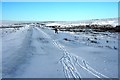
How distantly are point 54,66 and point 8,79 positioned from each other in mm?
3350

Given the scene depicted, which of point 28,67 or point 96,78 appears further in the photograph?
point 28,67

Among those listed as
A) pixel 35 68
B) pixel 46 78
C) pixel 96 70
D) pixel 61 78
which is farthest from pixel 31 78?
pixel 96 70

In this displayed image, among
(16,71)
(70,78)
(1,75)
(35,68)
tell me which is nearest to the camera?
(70,78)

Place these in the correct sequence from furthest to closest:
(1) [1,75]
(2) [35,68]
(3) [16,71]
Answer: (2) [35,68] → (3) [16,71] → (1) [1,75]

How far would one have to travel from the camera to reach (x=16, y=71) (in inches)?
432

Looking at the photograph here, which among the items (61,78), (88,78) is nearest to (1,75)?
(61,78)

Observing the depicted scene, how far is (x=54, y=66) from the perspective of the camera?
1207cm

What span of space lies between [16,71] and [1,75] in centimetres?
101

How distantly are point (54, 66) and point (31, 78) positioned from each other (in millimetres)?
2686

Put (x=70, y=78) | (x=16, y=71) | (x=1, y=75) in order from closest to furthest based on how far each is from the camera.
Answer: (x=70, y=78)
(x=1, y=75)
(x=16, y=71)

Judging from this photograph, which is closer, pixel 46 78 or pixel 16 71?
pixel 46 78

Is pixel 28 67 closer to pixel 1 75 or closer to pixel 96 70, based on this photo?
pixel 1 75

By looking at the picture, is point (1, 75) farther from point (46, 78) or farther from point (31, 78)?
point (46, 78)

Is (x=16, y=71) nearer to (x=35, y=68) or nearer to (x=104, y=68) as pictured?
(x=35, y=68)
